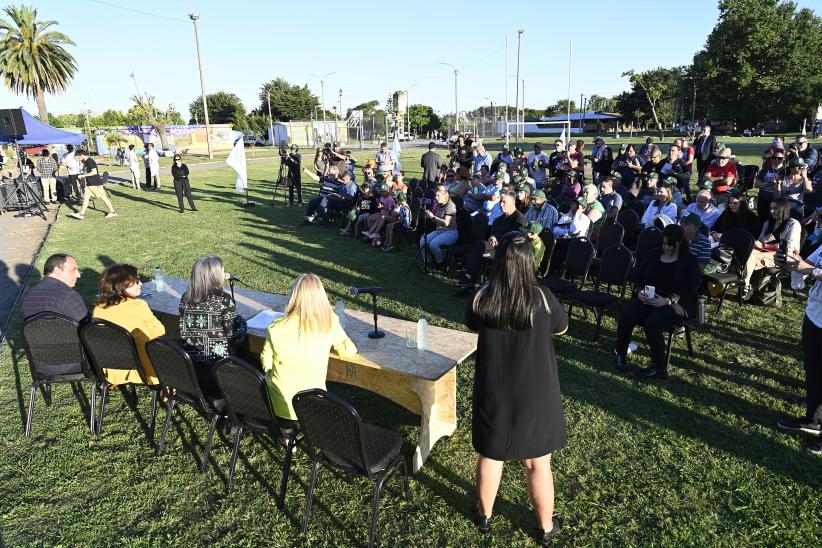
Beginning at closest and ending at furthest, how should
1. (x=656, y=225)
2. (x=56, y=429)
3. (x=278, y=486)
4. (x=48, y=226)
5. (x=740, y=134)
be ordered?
(x=278, y=486), (x=56, y=429), (x=656, y=225), (x=48, y=226), (x=740, y=134)

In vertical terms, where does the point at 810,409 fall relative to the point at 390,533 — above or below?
above

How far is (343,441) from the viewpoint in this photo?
296cm

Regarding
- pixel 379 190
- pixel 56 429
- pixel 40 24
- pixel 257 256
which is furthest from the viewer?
pixel 40 24

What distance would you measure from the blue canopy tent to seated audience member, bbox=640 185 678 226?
19582mm

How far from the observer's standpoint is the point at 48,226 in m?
14.2

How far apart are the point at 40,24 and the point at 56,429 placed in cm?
4840

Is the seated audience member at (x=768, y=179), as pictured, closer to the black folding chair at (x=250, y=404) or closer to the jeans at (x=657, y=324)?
the jeans at (x=657, y=324)

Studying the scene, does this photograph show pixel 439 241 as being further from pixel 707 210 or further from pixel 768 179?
pixel 768 179

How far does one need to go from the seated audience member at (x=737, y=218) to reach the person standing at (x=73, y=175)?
17.2m

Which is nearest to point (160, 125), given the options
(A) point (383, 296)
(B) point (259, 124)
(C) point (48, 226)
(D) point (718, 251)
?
(B) point (259, 124)

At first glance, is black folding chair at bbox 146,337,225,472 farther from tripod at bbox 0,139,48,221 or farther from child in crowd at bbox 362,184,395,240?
tripod at bbox 0,139,48,221

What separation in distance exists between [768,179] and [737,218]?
14.6 ft

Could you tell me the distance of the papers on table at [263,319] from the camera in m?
4.65

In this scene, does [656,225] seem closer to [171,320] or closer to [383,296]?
[383,296]
